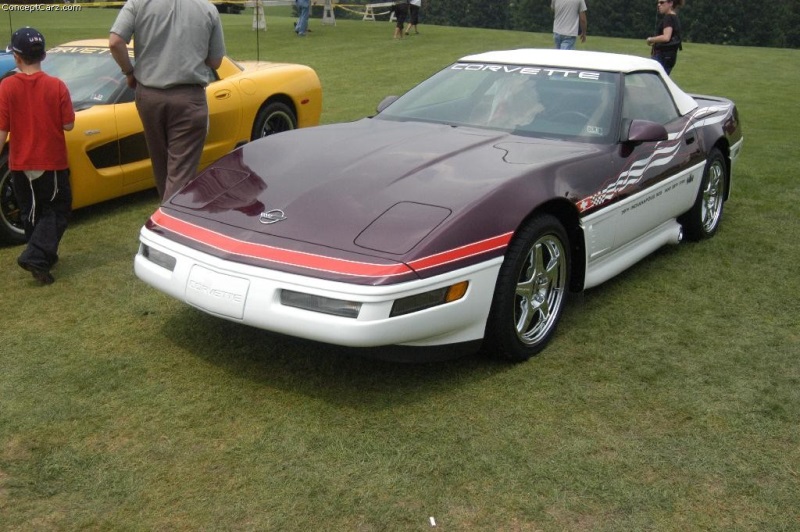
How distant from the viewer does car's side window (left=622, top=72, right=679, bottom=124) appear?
5166 mm

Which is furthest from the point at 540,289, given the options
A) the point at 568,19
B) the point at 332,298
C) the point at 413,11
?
the point at 413,11

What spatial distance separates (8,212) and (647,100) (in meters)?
4.05

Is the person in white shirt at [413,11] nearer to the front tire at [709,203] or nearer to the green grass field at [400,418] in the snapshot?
the front tire at [709,203]

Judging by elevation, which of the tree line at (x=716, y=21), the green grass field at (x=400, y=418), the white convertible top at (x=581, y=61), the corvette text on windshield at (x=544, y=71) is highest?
the white convertible top at (x=581, y=61)

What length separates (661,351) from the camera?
4.32m

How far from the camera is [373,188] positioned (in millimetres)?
4062

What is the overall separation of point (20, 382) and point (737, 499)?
2.90m

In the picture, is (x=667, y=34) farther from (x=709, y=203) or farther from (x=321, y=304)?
(x=321, y=304)

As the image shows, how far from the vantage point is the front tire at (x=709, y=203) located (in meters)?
5.92

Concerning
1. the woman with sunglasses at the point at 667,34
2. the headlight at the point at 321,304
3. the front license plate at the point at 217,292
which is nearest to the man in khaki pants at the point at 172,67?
the front license plate at the point at 217,292

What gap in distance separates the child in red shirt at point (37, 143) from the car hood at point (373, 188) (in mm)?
1082

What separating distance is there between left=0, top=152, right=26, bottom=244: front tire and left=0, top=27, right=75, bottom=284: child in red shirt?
58cm

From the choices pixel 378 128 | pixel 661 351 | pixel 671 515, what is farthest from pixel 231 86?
pixel 671 515

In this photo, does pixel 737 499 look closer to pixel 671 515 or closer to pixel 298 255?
pixel 671 515
